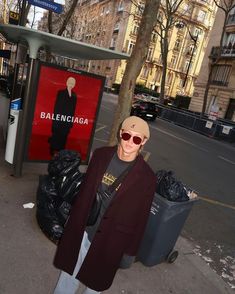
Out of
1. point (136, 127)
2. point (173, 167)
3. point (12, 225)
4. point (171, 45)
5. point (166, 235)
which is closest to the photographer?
point (136, 127)

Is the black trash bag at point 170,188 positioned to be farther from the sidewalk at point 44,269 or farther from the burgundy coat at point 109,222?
the burgundy coat at point 109,222

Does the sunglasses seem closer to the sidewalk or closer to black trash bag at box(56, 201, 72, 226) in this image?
black trash bag at box(56, 201, 72, 226)

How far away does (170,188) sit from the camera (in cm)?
368

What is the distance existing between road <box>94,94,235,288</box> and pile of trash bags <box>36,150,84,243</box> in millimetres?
2235

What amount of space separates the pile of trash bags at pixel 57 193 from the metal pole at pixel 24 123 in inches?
54.6

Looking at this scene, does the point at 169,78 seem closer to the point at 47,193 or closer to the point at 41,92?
the point at 41,92

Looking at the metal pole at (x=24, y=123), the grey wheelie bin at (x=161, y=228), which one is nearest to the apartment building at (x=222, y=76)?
the metal pole at (x=24, y=123)

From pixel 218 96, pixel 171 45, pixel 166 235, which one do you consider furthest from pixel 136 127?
pixel 171 45

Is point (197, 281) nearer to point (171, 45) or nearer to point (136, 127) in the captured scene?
point (136, 127)

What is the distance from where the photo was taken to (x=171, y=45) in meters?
66.0

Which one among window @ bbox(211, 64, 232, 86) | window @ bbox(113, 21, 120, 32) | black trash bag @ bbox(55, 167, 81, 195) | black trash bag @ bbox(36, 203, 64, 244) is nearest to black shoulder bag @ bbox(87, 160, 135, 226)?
black trash bag @ bbox(55, 167, 81, 195)

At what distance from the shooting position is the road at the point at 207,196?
16.5 ft

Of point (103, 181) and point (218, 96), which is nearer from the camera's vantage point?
point (103, 181)

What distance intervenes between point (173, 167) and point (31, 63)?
19.5ft
